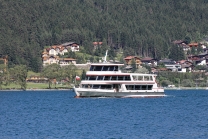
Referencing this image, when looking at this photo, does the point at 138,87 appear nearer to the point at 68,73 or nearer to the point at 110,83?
the point at 110,83

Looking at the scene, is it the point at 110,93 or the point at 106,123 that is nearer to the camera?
the point at 106,123

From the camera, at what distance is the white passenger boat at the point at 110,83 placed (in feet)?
350

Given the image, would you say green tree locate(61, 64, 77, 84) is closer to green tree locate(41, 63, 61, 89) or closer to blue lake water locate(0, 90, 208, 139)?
green tree locate(41, 63, 61, 89)

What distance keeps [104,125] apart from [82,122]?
395cm

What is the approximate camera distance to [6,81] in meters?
174

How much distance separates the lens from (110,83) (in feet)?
352

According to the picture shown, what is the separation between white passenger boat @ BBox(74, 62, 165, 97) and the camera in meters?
107

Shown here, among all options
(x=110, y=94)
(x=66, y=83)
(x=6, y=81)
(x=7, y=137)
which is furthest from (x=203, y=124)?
(x=66, y=83)

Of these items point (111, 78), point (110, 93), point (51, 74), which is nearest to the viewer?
point (111, 78)

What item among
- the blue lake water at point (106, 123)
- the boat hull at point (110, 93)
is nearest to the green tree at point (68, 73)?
the boat hull at point (110, 93)

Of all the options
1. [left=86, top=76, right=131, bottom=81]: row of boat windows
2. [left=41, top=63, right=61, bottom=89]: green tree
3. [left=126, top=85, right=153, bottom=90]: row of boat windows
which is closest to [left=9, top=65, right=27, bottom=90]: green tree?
[left=41, top=63, right=61, bottom=89]: green tree

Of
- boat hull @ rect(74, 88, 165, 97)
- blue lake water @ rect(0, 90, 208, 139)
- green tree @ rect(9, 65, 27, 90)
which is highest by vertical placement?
green tree @ rect(9, 65, 27, 90)

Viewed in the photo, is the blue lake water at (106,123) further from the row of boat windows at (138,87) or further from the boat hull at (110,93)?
the row of boat windows at (138,87)

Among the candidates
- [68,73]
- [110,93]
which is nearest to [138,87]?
[110,93]
